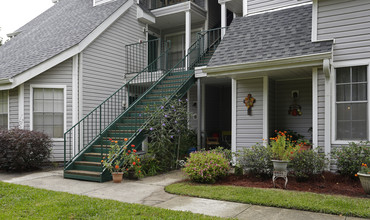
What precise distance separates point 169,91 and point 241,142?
103 inches

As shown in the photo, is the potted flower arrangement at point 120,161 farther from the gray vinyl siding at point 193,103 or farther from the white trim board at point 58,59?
the gray vinyl siding at point 193,103

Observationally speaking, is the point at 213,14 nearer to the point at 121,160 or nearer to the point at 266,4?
the point at 266,4

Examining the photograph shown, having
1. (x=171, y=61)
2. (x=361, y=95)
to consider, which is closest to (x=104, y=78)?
(x=171, y=61)

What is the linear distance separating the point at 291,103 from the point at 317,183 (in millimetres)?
2951

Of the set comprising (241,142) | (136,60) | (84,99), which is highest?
(136,60)

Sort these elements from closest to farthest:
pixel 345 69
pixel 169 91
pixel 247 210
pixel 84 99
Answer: pixel 247 210
pixel 345 69
pixel 169 91
pixel 84 99

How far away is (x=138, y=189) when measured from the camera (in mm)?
6109

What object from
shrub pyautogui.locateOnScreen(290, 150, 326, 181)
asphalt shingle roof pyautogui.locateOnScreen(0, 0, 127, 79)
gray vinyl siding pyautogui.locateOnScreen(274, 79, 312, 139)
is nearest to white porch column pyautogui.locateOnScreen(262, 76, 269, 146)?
gray vinyl siding pyautogui.locateOnScreen(274, 79, 312, 139)

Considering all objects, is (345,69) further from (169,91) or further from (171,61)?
(171,61)

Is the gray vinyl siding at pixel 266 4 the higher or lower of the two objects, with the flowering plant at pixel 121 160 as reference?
higher

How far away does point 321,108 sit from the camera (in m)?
6.67

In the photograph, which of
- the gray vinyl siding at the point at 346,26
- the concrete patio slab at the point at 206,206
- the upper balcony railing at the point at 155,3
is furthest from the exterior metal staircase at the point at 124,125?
the gray vinyl siding at the point at 346,26

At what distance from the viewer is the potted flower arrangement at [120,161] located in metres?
6.78

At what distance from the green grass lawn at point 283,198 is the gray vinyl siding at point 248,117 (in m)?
2.14
